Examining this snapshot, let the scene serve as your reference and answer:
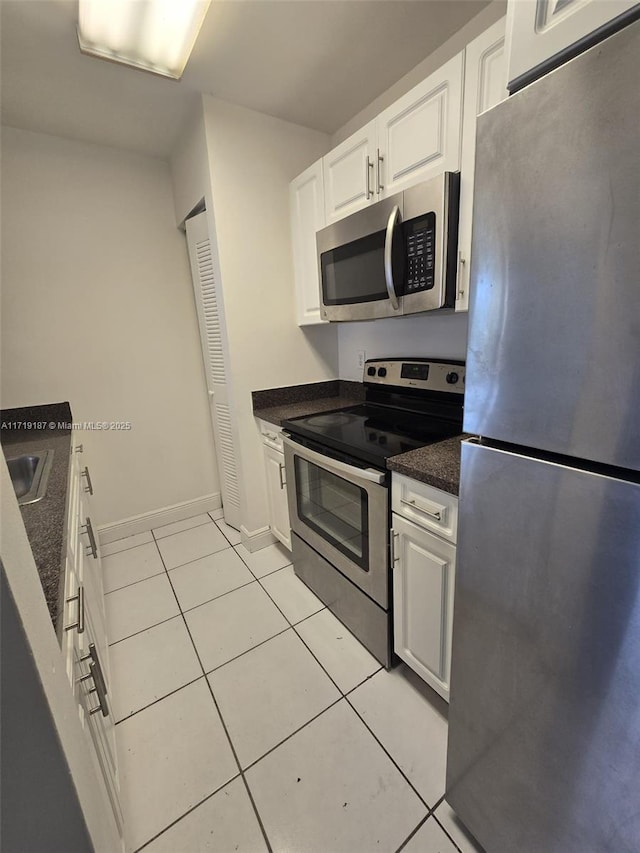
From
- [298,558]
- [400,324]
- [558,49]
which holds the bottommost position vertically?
[298,558]

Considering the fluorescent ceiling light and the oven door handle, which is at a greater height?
the fluorescent ceiling light

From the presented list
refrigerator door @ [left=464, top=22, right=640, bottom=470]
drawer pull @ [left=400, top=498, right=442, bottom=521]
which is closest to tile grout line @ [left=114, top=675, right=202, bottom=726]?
drawer pull @ [left=400, top=498, right=442, bottom=521]

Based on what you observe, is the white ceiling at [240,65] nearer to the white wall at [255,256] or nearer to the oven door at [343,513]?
the white wall at [255,256]

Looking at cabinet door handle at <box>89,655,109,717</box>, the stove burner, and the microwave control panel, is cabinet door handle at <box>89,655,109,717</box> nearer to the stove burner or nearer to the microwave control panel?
the stove burner

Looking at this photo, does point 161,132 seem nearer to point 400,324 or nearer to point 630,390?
point 400,324

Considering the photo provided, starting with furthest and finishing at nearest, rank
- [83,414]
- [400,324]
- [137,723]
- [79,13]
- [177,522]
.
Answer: [177,522]
[83,414]
[400,324]
[137,723]
[79,13]

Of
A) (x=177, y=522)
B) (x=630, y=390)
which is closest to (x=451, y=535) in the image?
(x=630, y=390)

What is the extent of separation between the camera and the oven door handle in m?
1.26

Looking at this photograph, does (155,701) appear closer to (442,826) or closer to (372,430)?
(442,826)

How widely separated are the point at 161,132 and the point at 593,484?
2594 mm

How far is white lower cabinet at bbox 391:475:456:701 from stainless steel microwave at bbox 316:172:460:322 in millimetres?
732

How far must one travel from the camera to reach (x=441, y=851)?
954 mm

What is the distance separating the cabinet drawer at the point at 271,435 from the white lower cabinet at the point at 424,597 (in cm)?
92

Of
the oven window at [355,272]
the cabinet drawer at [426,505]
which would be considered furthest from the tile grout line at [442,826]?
the oven window at [355,272]
